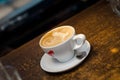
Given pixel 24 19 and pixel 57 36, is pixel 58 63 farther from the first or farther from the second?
pixel 24 19

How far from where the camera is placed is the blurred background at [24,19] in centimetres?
177

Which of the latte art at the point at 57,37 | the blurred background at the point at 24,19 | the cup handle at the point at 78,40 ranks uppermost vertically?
the latte art at the point at 57,37

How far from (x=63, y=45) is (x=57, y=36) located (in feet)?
0.21

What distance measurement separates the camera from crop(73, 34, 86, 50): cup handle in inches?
27.6

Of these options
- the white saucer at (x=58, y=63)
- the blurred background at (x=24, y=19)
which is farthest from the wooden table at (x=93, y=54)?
the blurred background at (x=24, y=19)

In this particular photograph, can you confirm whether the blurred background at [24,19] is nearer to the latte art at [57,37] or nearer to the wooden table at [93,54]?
the wooden table at [93,54]

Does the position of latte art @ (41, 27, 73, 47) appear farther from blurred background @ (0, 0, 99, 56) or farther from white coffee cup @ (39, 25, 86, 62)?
blurred background @ (0, 0, 99, 56)

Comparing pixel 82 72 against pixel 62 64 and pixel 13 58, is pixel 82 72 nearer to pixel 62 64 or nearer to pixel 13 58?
pixel 62 64

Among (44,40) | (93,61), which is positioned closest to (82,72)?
(93,61)

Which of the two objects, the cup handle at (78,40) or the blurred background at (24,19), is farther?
the blurred background at (24,19)

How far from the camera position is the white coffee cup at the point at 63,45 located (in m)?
0.68

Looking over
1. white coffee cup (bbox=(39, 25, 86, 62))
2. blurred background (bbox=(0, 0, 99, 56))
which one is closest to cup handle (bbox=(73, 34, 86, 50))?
white coffee cup (bbox=(39, 25, 86, 62))

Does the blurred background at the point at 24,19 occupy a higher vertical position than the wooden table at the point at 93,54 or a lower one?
lower

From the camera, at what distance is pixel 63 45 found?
0.68 metres
